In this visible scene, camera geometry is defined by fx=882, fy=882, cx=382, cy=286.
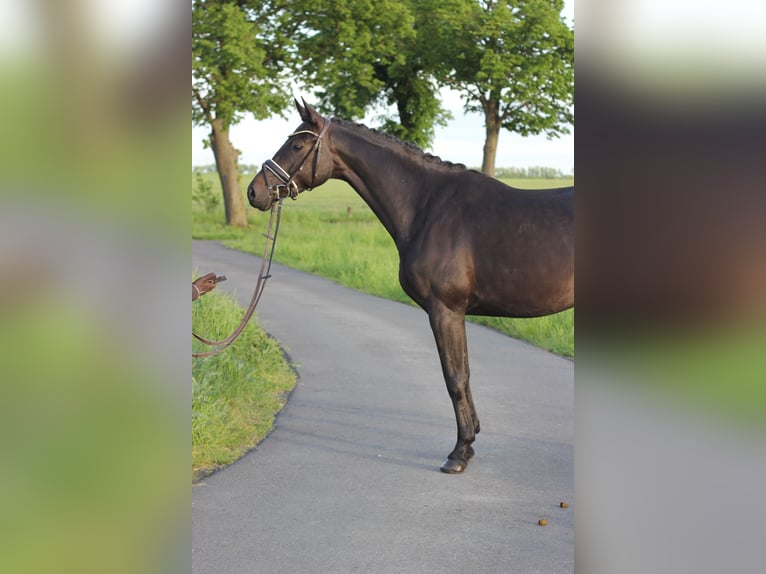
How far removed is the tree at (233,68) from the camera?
24.4 m

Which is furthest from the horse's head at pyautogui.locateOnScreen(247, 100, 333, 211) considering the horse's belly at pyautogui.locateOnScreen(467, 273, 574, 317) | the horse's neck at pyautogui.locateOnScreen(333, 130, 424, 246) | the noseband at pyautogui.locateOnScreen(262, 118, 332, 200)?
the horse's belly at pyautogui.locateOnScreen(467, 273, 574, 317)

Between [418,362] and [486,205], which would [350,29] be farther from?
[486,205]

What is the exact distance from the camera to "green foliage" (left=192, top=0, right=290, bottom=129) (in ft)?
79.7

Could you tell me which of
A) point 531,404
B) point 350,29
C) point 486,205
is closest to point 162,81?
point 486,205

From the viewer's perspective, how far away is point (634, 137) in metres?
1.23

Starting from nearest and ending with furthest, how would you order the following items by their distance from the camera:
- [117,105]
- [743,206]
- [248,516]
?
[743,206] < [117,105] < [248,516]

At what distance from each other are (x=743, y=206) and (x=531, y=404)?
6.11 m

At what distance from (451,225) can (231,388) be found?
247 centimetres

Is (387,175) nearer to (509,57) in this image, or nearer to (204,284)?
(204,284)

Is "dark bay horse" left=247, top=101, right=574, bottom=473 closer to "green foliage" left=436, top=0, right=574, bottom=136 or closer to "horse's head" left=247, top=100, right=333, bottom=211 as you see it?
"horse's head" left=247, top=100, right=333, bottom=211

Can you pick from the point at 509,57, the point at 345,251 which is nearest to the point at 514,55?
the point at 509,57

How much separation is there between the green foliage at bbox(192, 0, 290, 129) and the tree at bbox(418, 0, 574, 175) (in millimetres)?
9094

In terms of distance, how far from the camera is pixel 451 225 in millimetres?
5543

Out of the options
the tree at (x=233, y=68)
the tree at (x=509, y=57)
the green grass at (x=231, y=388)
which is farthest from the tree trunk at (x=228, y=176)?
the green grass at (x=231, y=388)
